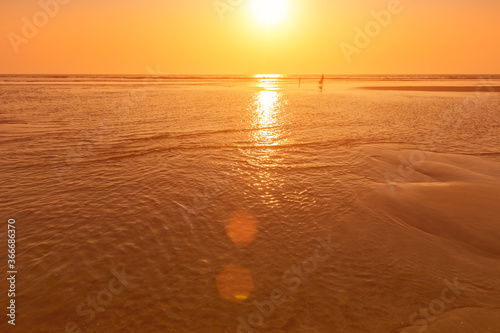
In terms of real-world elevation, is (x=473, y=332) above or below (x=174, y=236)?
below

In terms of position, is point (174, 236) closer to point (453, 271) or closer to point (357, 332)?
point (357, 332)

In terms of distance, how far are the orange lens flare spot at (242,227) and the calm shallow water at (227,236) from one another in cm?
4

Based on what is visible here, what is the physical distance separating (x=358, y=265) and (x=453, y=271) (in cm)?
168

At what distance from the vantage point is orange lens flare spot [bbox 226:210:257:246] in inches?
221

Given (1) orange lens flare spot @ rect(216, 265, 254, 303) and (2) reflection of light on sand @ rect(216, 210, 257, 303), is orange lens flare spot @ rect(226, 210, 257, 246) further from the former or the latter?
(1) orange lens flare spot @ rect(216, 265, 254, 303)

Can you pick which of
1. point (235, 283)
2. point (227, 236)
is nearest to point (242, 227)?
point (227, 236)

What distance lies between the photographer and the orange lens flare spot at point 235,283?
4.20 metres

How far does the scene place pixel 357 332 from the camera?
11.9ft

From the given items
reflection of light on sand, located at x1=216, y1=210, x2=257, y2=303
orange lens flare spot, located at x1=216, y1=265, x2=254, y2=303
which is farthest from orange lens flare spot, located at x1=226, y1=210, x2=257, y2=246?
orange lens flare spot, located at x1=216, y1=265, x2=254, y2=303

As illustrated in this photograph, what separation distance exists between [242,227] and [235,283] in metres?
1.75

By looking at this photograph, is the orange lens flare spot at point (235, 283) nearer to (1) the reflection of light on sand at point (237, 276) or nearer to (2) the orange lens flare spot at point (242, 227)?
(1) the reflection of light on sand at point (237, 276)

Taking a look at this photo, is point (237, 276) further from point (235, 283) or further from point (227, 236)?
point (227, 236)

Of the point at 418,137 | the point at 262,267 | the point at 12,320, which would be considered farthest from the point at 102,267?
the point at 418,137

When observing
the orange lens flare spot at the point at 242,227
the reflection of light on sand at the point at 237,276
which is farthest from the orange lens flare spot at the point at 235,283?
the orange lens flare spot at the point at 242,227
